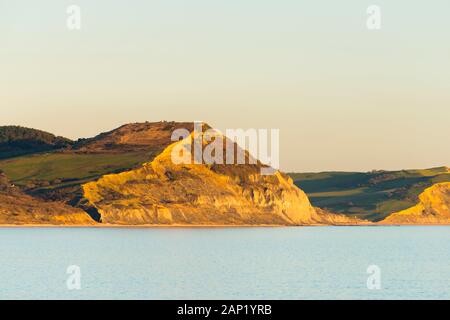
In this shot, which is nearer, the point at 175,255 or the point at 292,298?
the point at 292,298

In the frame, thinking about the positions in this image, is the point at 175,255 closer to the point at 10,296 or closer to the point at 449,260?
the point at 449,260

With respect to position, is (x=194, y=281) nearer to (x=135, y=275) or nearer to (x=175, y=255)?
(x=135, y=275)

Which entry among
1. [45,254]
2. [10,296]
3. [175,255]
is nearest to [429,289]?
[10,296]
